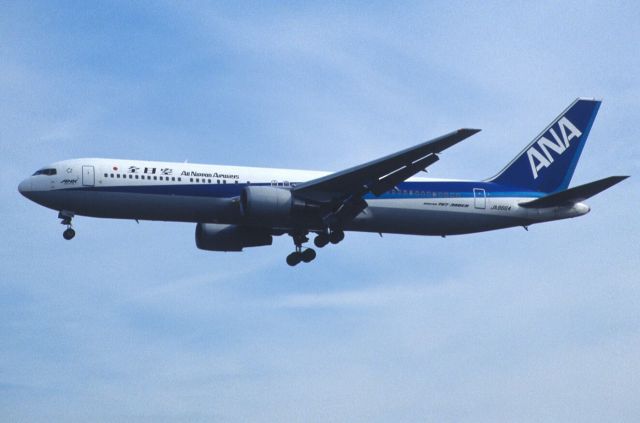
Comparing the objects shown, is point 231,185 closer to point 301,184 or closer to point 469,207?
point 301,184

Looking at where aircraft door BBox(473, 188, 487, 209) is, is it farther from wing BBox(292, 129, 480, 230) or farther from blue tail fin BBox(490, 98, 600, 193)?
wing BBox(292, 129, 480, 230)

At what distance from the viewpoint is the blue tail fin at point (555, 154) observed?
163 ft

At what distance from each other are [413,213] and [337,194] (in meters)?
4.15

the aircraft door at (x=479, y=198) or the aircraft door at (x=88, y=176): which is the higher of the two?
the aircraft door at (x=88, y=176)

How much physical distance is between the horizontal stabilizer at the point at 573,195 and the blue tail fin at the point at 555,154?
1.92m

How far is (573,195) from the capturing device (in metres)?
46.1

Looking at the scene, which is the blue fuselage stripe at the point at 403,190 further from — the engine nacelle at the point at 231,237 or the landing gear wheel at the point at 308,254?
the engine nacelle at the point at 231,237

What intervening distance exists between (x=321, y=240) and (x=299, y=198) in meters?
3.30

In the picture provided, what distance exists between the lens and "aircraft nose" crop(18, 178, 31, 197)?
A: 42.6 meters

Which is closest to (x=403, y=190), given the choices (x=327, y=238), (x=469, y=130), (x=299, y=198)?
(x=327, y=238)

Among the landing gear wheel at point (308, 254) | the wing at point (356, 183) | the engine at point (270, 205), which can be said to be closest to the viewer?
the wing at point (356, 183)

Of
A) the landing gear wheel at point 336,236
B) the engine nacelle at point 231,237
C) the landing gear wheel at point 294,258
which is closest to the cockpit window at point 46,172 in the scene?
the engine nacelle at point 231,237

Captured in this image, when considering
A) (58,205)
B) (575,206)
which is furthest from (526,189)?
(58,205)

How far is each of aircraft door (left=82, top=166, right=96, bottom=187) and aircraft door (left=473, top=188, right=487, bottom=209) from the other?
57.9ft
